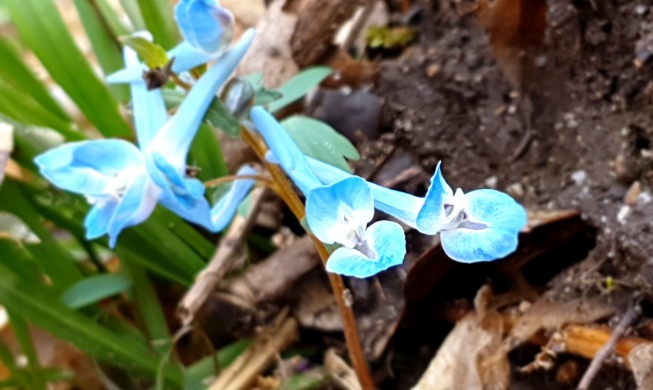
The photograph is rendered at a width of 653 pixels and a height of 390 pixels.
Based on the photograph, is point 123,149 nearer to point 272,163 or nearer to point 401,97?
point 272,163

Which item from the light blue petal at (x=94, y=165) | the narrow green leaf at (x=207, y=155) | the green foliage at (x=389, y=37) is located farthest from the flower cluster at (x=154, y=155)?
the green foliage at (x=389, y=37)

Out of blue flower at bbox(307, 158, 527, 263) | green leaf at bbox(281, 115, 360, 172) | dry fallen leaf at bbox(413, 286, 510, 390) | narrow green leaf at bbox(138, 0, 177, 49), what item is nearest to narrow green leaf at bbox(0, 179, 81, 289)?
narrow green leaf at bbox(138, 0, 177, 49)

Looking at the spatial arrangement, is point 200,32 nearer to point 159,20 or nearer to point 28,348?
point 159,20

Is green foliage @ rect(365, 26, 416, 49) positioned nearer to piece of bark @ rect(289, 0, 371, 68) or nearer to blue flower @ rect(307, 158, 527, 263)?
piece of bark @ rect(289, 0, 371, 68)

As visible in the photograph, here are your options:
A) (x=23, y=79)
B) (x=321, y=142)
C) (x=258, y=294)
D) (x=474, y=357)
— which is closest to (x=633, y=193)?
(x=474, y=357)

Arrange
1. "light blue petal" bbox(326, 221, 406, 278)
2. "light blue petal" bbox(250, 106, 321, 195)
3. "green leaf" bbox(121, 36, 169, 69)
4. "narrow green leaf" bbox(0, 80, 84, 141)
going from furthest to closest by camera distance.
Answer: "narrow green leaf" bbox(0, 80, 84, 141), "green leaf" bbox(121, 36, 169, 69), "light blue petal" bbox(250, 106, 321, 195), "light blue petal" bbox(326, 221, 406, 278)

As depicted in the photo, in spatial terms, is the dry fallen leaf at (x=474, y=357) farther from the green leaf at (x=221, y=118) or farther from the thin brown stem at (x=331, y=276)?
the green leaf at (x=221, y=118)

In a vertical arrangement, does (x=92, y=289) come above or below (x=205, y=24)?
below
